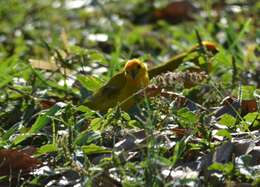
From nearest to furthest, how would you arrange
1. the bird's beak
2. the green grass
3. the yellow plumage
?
the green grass < the yellow plumage < the bird's beak

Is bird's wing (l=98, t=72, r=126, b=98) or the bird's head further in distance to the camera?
the bird's head

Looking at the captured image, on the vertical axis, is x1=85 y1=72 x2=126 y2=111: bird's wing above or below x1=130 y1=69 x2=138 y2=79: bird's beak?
below

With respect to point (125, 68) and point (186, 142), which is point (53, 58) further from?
point (186, 142)

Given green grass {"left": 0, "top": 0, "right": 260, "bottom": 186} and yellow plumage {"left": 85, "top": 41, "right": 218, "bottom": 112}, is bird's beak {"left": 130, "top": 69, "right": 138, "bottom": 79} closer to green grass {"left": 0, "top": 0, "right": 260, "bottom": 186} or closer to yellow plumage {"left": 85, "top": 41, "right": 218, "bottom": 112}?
yellow plumage {"left": 85, "top": 41, "right": 218, "bottom": 112}

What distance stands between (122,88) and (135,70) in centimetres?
20

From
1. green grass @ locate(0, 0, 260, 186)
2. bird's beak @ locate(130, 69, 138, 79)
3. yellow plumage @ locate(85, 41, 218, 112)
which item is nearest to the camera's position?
green grass @ locate(0, 0, 260, 186)

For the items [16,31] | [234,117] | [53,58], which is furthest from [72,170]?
[16,31]

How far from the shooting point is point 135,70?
4367 mm

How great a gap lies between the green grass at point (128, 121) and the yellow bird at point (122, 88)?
0.12 meters

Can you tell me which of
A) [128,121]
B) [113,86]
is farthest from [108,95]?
[128,121]

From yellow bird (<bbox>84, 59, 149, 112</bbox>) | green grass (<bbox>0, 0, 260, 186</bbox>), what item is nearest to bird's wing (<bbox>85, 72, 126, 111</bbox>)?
yellow bird (<bbox>84, 59, 149, 112</bbox>)

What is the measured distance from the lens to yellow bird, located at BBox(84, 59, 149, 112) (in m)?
4.03

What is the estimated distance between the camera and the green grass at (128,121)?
2.88 m

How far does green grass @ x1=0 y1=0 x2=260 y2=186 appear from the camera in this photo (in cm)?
288
